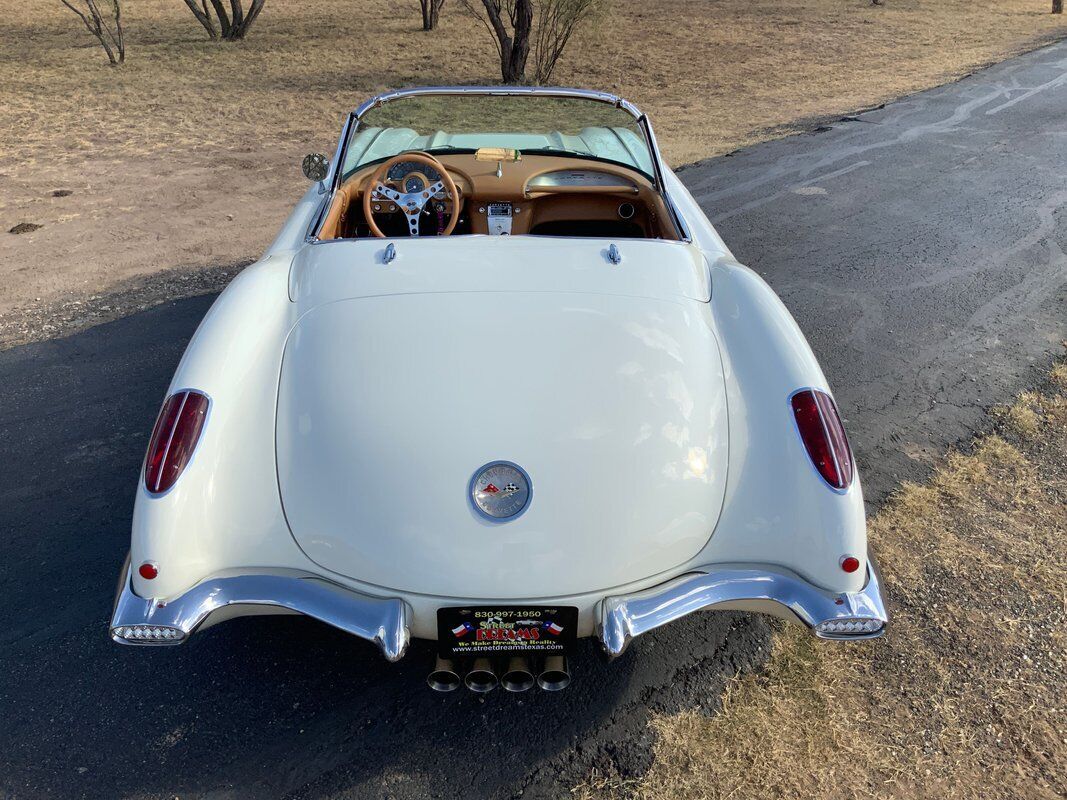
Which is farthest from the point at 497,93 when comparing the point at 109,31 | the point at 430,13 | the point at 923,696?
the point at 430,13

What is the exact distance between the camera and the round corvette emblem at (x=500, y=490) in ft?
6.93

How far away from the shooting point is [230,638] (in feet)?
8.88

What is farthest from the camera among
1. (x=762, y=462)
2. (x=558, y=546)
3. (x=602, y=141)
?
(x=602, y=141)

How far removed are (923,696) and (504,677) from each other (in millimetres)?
1367

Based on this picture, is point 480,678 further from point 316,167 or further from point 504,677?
point 316,167

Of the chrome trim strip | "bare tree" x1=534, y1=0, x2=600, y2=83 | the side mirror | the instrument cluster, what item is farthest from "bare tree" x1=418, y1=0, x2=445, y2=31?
the instrument cluster

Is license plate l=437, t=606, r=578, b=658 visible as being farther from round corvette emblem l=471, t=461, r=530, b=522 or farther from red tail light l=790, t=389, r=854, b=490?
red tail light l=790, t=389, r=854, b=490

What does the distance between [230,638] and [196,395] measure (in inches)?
36.3

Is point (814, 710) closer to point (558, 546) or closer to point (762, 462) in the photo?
point (762, 462)

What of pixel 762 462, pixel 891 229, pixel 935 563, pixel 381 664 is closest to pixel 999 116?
pixel 891 229

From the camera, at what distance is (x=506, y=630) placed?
6.90ft

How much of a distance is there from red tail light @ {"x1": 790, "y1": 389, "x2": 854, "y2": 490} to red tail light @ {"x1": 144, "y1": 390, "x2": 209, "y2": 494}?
174 centimetres

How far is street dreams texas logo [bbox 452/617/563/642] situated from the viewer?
2096 millimetres

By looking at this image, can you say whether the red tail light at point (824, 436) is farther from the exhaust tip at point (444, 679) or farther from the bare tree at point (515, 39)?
the bare tree at point (515, 39)
